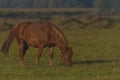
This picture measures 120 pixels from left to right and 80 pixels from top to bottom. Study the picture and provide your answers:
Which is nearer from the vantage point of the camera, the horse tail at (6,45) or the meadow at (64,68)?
the meadow at (64,68)

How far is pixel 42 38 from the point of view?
18.8 m

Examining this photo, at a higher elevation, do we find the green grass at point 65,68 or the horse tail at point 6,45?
the horse tail at point 6,45

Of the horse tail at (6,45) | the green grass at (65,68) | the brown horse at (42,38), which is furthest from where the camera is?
the horse tail at (6,45)

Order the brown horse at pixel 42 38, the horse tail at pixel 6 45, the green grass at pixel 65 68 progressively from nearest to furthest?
the green grass at pixel 65 68
the brown horse at pixel 42 38
the horse tail at pixel 6 45

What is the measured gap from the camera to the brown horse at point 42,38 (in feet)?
60.6

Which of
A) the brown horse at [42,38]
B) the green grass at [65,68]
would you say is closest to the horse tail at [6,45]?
the brown horse at [42,38]

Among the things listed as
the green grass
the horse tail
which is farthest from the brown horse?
the green grass

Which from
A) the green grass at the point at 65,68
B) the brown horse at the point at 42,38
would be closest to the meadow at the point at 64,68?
the green grass at the point at 65,68

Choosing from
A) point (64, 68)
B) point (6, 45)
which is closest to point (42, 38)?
→ point (64, 68)

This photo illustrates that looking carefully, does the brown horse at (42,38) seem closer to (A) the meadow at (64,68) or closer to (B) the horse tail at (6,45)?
(B) the horse tail at (6,45)

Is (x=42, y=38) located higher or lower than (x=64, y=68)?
higher

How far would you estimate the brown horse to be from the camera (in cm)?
1848

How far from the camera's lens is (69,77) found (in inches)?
626

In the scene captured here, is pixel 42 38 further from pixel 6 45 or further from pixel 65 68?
pixel 6 45
